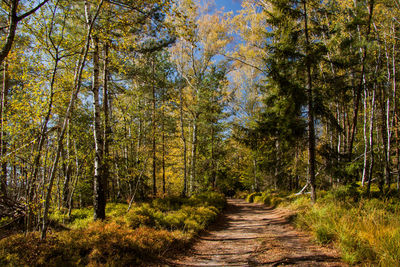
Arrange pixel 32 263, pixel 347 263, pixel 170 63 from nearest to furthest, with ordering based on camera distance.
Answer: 1. pixel 32 263
2. pixel 347 263
3. pixel 170 63

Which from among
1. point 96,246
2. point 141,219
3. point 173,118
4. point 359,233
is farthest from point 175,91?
point 359,233

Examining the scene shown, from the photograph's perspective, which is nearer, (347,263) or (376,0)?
(347,263)

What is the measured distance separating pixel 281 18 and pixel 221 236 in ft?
26.3

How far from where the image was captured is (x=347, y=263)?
3248 mm

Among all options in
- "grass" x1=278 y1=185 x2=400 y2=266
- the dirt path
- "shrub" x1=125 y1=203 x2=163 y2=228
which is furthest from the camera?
"shrub" x1=125 y1=203 x2=163 y2=228

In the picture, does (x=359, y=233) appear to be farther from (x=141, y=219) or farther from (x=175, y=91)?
(x=175, y=91)

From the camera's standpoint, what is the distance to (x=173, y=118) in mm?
13039

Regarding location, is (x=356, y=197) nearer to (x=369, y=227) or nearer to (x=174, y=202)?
(x=369, y=227)

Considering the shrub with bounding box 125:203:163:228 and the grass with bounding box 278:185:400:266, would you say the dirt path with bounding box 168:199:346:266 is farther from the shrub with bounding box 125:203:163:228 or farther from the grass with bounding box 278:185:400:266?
the shrub with bounding box 125:203:163:228

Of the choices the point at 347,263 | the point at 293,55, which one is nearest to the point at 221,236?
the point at 347,263

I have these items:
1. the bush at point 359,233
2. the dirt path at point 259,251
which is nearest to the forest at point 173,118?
the bush at point 359,233

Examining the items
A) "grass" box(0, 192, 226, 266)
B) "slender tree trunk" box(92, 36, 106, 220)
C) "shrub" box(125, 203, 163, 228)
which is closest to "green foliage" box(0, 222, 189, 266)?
"grass" box(0, 192, 226, 266)

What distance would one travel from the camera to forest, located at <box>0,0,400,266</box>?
3.71m


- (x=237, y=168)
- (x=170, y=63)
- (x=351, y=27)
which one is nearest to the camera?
(x=351, y=27)
